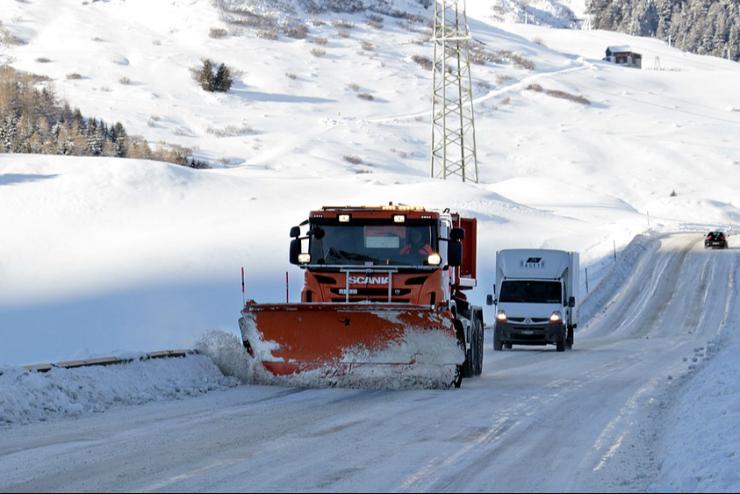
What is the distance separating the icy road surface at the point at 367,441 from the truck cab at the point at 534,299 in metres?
9.83

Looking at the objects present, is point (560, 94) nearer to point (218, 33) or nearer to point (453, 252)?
point (218, 33)

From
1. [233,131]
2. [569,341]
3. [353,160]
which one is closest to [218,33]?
[233,131]

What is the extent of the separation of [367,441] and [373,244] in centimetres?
658

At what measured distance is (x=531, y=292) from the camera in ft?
106

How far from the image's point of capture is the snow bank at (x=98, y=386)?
45.2ft

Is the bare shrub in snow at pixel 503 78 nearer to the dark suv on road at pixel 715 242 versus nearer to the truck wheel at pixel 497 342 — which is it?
the dark suv on road at pixel 715 242

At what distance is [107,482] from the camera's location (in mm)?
9383

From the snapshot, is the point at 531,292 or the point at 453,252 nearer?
the point at 453,252

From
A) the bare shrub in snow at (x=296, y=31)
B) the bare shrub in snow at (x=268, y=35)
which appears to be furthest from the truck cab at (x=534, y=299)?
the bare shrub in snow at (x=296, y=31)

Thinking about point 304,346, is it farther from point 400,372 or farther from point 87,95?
point 87,95

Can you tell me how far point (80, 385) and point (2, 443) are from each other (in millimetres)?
3333

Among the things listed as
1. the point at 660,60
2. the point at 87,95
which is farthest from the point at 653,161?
the point at 660,60

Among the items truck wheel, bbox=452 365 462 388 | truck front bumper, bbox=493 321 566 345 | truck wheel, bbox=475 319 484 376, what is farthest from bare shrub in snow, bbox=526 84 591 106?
truck wheel, bbox=452 365 462 388

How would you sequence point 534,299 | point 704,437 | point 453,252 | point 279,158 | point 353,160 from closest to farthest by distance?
point 704,437, point 453,252, point 534,299, point 279,158, point 353,160
